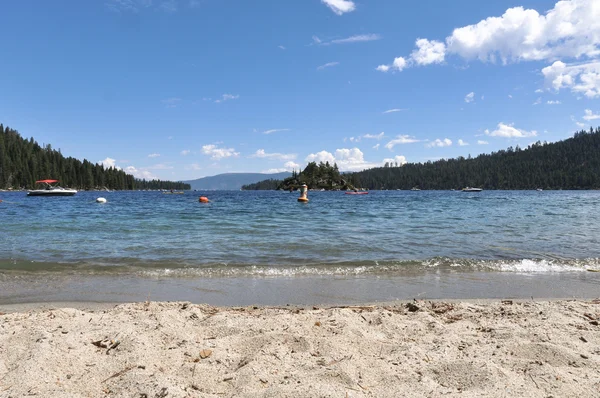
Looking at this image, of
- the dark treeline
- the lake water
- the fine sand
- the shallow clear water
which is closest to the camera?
the fine sand

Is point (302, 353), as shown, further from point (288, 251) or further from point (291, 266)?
point (288, 251)

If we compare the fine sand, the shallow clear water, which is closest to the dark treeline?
the shallow clear water

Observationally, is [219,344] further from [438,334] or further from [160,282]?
[160,282]

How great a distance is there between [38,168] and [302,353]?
599 feet

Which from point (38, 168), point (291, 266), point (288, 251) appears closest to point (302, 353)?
point (291, 266)

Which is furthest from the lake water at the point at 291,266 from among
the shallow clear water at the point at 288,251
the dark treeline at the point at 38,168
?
the dark treeline at the point at 38,168

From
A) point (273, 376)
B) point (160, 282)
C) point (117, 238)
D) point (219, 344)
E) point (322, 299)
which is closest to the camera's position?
point (273, 376)

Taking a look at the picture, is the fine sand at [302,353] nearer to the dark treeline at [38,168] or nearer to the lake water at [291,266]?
the lake water at [291,266]

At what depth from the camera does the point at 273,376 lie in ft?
10.7

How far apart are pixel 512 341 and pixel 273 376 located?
2.97m

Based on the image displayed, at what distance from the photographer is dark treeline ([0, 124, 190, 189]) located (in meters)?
141

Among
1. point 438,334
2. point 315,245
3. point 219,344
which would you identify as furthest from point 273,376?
point 315,245

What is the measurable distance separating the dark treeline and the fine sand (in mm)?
175273

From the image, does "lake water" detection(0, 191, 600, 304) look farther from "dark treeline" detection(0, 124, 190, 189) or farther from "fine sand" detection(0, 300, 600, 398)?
"dark treeline" detection(0, 124, 190, 189)
